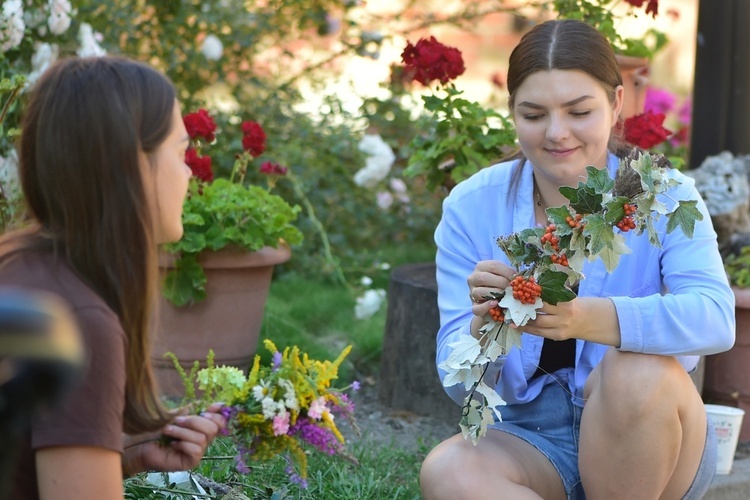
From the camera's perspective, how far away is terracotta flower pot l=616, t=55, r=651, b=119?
12.4ft

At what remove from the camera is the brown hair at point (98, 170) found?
1609 mm

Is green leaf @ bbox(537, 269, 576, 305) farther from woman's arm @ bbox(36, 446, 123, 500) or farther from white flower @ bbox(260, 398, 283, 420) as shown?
woman's arm @ bbox(36, 446, 123, 500)

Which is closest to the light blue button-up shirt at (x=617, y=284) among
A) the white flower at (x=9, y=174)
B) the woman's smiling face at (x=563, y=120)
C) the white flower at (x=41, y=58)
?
the woman's smiling face at (x=563, y=120)

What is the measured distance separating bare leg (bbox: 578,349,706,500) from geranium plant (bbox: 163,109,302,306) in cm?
159

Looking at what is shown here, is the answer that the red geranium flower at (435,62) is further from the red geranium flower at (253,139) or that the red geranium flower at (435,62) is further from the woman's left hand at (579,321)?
the woman's left hand at (579,321)

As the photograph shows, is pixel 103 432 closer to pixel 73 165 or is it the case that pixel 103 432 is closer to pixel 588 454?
pixel 73 165

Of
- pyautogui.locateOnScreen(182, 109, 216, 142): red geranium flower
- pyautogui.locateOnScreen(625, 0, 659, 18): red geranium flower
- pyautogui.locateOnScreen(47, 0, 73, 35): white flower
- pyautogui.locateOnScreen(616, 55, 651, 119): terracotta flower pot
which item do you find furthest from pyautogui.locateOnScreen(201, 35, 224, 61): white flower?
pyautogui.locateOnScreen(625, 0, 659, 18): red geranium flower

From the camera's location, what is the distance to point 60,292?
1.58 meters

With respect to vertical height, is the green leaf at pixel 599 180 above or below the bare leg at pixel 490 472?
above

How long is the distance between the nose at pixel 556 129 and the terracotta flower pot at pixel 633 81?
4.71ft

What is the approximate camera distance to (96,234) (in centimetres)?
A: 163

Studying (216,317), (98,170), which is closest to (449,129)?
(216,317)

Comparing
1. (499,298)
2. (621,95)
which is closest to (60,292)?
(499,298)

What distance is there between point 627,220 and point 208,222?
5.99 feet
